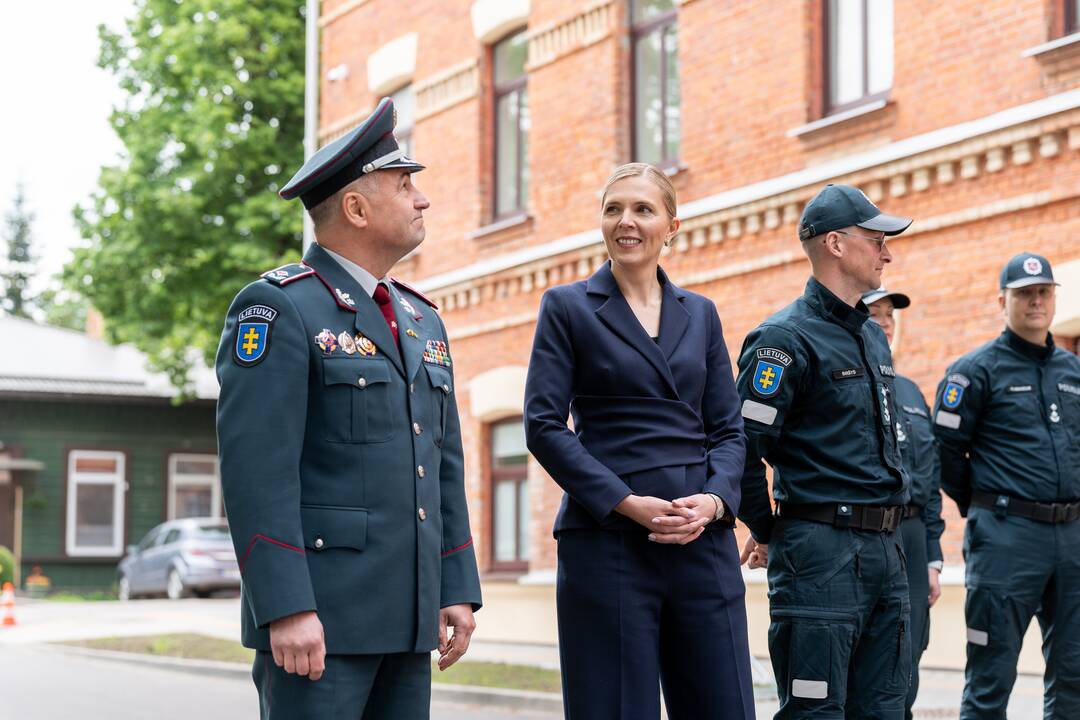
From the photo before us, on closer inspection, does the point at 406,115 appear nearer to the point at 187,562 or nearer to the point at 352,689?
the point at 187,562

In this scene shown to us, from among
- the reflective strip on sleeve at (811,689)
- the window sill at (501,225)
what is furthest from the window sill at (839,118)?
the reflective strip on sleeve at (811,689)

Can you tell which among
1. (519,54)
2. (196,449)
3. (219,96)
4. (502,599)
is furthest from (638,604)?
(196,449)

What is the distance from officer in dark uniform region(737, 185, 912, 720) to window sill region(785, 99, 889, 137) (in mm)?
7414

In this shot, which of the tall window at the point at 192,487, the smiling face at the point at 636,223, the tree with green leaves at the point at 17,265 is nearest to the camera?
the smiling face at the point at 636,223

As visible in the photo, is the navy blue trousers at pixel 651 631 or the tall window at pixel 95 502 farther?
the tall window at pixel 95 502

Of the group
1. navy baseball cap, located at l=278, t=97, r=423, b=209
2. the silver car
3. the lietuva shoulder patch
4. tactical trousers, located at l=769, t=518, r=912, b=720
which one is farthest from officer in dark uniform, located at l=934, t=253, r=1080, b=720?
the silver car

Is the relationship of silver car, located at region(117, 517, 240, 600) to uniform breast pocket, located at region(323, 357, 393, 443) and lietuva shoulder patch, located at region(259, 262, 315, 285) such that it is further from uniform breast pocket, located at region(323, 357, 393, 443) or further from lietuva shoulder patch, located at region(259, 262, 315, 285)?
uniform breast pocket, located at region(323, 357, 393, 443)

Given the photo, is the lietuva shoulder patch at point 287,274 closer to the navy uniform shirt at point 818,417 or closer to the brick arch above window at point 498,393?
the navy uniform shirt at point 818,417

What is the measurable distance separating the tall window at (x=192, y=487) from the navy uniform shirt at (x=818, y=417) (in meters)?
33.4

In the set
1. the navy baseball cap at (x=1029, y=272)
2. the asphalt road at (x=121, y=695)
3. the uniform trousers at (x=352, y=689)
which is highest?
the navy baseball cap at (x=1029, y=272)

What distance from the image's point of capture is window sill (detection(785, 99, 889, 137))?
1245cm

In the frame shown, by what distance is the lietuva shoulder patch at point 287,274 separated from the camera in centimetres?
390

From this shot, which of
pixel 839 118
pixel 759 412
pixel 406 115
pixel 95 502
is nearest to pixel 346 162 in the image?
pixel 759 412

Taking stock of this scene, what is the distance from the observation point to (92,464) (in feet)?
120
